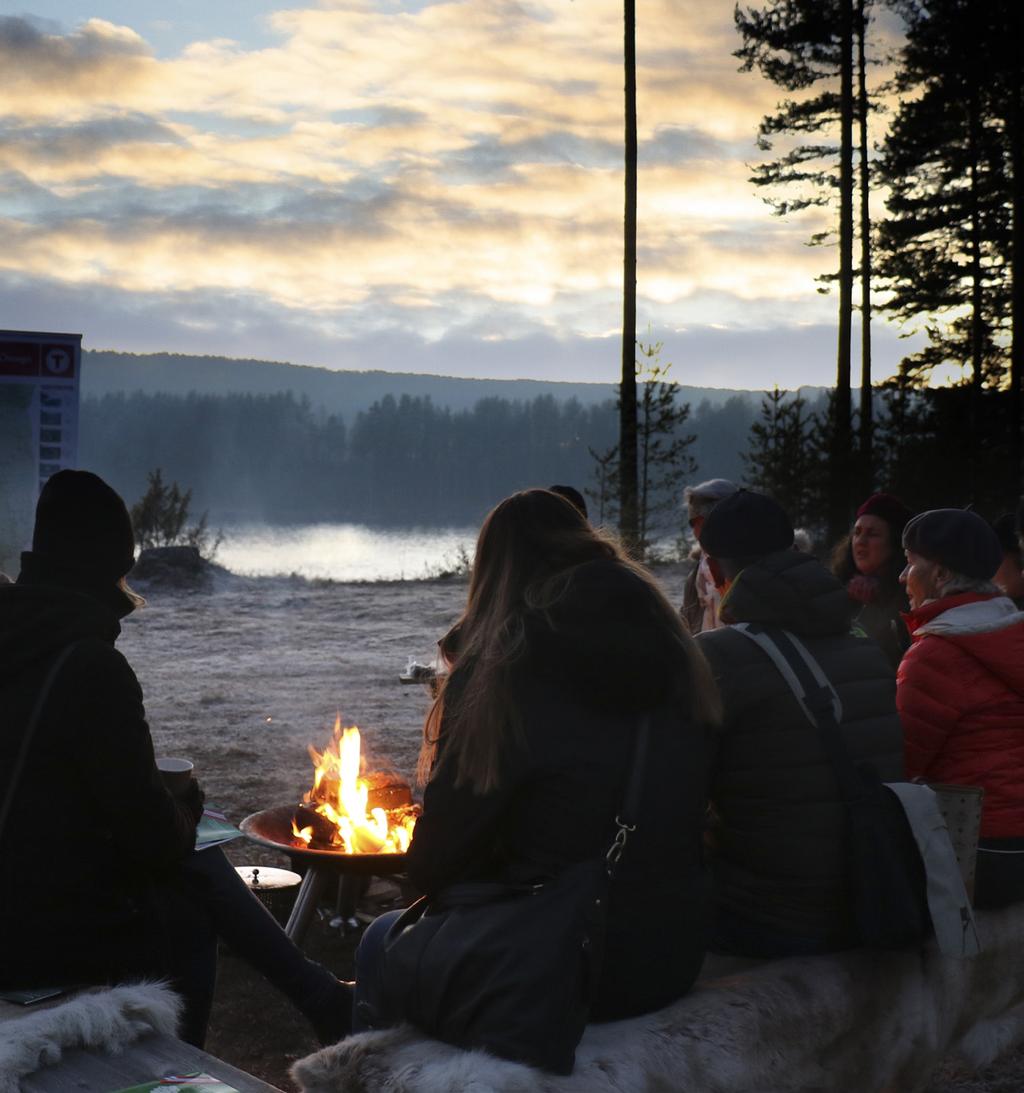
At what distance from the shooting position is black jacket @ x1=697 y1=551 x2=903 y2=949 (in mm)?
3139

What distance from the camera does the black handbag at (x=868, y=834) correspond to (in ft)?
10.3

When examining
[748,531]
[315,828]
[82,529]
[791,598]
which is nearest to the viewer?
[82,529]

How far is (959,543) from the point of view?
3908 millimetres

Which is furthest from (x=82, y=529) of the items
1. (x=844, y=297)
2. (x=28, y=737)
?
(x=844, y=297)

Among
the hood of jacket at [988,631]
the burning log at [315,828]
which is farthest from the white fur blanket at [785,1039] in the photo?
the burning log at [315,828]

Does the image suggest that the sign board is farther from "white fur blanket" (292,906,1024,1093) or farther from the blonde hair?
"white fur blanket" (292,906,1024,1093)

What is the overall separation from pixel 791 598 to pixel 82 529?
189 cm

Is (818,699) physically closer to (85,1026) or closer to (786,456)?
(85,1026)

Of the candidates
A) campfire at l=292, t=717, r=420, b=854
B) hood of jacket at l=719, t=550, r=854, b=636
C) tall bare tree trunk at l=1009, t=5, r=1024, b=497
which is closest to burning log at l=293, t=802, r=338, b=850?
campfire at l=292, t=717, r=420, b=854

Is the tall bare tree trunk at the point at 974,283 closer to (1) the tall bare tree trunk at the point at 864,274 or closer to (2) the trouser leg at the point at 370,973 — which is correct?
(1) the tall bare tree trunk at the point at 864,274

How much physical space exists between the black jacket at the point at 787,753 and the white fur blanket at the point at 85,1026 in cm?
152

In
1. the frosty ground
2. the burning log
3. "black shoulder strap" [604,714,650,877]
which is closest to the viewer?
"black shoulder strap" [604,714,650,877]

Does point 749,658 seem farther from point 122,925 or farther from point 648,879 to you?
point 122,925

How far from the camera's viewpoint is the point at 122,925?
3045 mm
